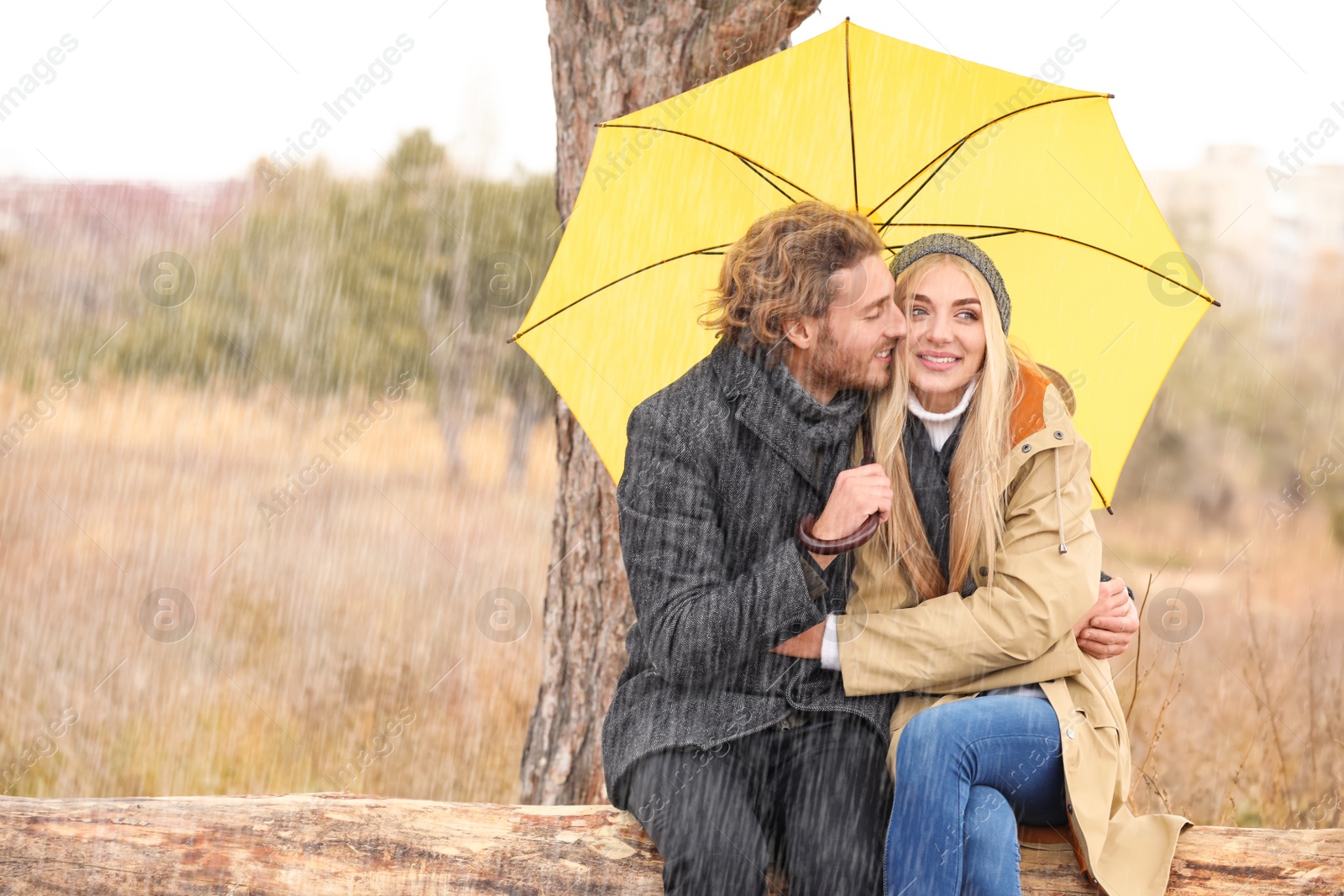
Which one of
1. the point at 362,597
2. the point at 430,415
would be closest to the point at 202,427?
the point at 430,415

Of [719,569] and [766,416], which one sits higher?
[766,416]

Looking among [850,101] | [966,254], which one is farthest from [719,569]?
[850,101]

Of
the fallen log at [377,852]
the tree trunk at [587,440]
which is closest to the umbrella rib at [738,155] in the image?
the tree trunk at [587,440]

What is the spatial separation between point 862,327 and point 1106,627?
3.46 ft

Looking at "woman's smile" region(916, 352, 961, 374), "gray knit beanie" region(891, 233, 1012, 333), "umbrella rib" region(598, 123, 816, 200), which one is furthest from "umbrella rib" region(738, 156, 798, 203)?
"woman's smile" region(916, 352, 961, 374)

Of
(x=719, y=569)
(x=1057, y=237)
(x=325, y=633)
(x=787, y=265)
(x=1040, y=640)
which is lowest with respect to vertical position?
(x=325, y=633)

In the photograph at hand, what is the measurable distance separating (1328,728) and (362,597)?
6.92 m

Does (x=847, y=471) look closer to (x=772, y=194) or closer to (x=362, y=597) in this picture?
(x=772, y=194)

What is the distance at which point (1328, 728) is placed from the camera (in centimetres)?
465

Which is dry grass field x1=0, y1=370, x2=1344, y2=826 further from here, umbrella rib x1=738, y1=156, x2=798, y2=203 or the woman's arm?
umbrella rib x1=738, y1=156, x2=798, y2=203

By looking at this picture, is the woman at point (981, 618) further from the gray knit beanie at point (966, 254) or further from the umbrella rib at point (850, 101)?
the umbrella rib at point (850, 101)

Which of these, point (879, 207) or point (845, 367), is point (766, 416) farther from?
point (879, 207)

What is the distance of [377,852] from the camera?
9.37 feet

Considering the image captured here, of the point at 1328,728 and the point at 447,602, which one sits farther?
the point at 447,602
